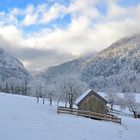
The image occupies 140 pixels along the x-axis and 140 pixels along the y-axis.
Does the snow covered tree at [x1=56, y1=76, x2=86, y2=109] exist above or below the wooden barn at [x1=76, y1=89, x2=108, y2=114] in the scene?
above

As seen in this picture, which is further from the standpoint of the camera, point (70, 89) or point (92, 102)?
point (70, 89)

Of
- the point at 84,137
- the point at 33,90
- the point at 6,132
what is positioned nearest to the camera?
the point at 6,132

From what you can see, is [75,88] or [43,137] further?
Result: [75,88]

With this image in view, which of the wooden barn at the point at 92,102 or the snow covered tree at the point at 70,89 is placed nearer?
the wooden barn at the point at 92,102

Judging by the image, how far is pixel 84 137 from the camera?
3462 centimetres

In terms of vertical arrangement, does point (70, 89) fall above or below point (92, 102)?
above

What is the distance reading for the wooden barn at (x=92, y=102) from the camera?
217 ft

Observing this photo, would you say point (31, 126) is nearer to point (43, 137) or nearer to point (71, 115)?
point (43, 137)

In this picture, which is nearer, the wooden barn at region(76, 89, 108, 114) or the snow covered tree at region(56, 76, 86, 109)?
the wooden barn at region(76, 89, 108, 114)

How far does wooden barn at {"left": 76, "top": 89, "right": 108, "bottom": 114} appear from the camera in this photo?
66.0 meters

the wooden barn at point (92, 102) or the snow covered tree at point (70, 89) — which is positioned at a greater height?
the snow covered tree at point (70, 89)

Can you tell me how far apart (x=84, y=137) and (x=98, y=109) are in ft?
107

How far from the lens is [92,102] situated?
66.6 metres

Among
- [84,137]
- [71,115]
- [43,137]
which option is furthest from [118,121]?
[43,137]
